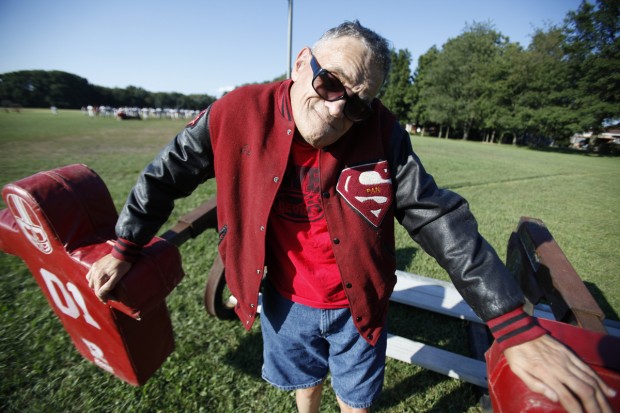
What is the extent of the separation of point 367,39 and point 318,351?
1.47m

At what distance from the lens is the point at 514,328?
868 mm

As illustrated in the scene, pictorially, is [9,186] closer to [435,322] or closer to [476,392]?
[476,392]

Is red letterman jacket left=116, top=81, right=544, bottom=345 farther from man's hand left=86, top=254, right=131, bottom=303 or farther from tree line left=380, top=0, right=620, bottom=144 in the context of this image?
tree line left=380, top=0, right=620, bottom=144

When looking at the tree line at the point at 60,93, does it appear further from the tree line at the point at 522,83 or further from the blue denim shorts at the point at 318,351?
→ the blue denim shorts at the point at 318,351

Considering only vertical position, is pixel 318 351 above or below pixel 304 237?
below

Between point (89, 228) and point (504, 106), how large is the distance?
42.4 meters

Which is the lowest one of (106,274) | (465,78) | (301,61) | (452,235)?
(106,274)

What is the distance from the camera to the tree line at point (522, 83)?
17.8m

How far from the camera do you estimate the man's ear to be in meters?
1.19

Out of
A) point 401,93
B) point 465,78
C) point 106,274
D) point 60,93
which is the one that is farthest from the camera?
point 60,93

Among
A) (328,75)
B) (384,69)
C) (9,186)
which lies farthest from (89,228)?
(384,69)

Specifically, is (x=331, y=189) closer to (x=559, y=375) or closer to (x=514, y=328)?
(x=514, y=328)

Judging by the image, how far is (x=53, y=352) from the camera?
7.38ft

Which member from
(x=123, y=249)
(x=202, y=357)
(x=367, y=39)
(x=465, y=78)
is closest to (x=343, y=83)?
(x=367, y=39)
